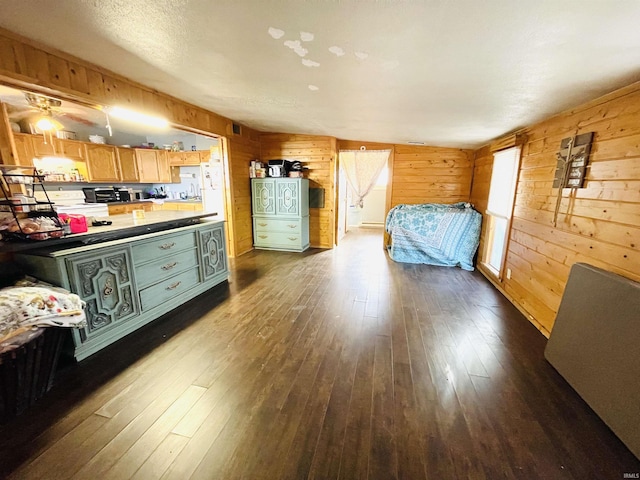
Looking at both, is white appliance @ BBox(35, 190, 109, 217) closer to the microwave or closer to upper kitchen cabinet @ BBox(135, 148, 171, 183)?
the microwave

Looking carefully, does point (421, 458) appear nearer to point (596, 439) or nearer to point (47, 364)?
point (596, 439)

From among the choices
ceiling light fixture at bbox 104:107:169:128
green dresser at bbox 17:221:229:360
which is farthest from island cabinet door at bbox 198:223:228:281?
ceiling light fixture at bbox 104:107:169:128

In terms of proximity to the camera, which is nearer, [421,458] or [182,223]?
[421,458]

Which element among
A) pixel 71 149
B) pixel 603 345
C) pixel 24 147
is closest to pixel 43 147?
pixel 24 147

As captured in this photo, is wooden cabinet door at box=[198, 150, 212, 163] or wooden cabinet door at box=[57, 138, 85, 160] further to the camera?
wooden cabinet door at box=[198, 150, 212, 163]

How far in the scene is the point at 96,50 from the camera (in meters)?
1.83

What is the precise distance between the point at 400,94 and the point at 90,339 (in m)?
3.15

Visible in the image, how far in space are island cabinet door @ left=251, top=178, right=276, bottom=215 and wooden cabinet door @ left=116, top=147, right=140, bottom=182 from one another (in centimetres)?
292

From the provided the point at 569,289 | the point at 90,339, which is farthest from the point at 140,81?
the point at 569,289

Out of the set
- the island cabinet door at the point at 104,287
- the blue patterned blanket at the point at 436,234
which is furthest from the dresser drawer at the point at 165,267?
the blue patterned blanket at the point at 436,234

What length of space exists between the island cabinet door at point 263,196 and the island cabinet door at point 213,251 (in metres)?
1.62

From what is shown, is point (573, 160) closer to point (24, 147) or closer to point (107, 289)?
point (107, 289)

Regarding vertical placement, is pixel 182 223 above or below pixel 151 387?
above

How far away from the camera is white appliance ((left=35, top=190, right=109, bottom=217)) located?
15.4 ft
